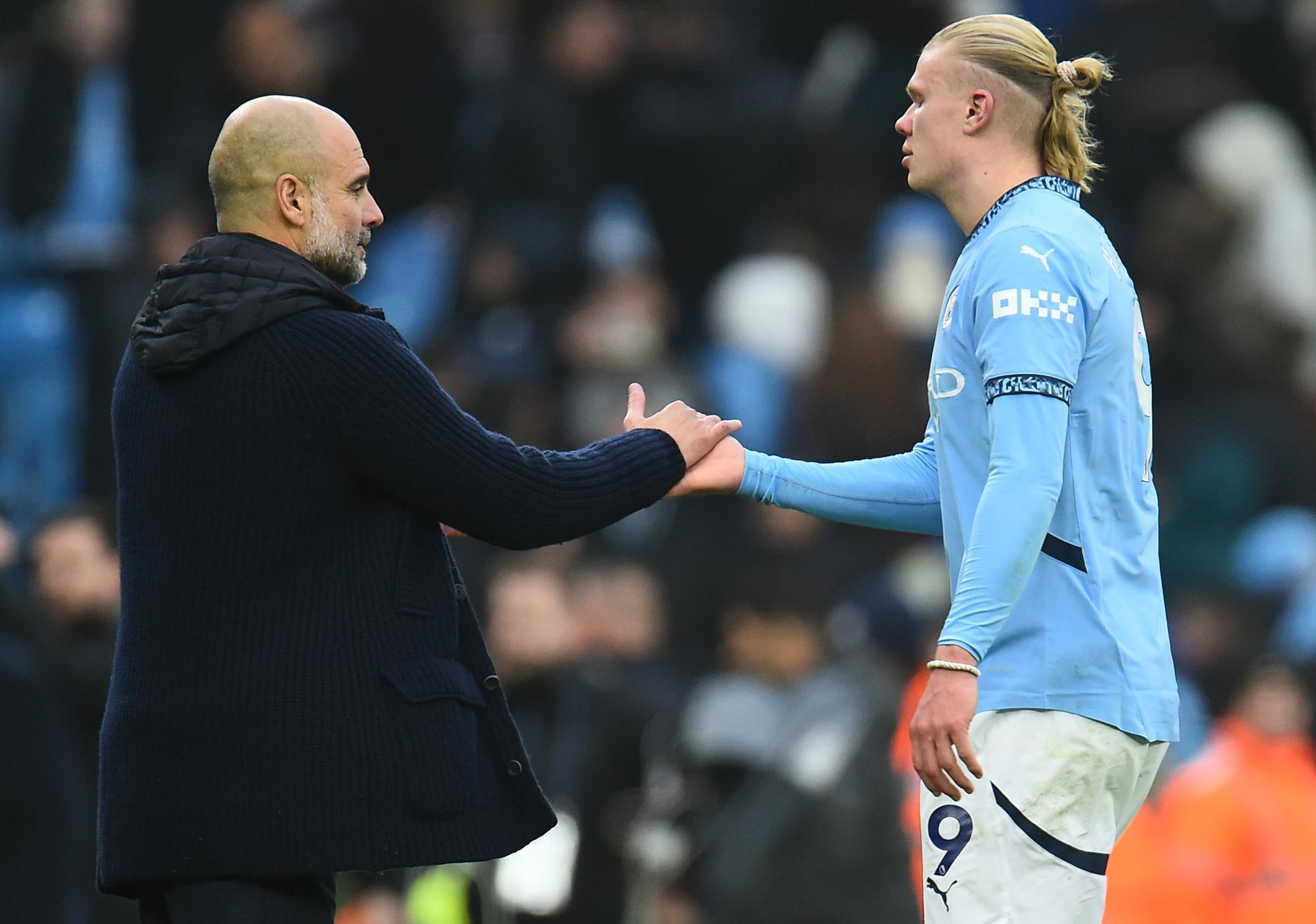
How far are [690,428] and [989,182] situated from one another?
0.86m

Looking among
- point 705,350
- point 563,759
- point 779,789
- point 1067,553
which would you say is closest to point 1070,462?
point 1067,553

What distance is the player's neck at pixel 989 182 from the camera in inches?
172

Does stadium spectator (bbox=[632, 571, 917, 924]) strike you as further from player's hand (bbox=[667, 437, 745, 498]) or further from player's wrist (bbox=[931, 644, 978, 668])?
player's wrist (bbox=[931, 644, 978, 668])

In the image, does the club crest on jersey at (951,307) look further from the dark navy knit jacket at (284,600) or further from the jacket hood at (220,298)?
the jacket hood at (220,298)

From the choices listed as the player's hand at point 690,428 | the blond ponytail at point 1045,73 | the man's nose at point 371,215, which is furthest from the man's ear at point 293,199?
the blond ponytail at point 1045,73

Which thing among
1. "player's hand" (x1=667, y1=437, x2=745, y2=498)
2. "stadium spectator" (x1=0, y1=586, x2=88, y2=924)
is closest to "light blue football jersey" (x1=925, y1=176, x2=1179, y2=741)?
"player's hand" (x1=667, y1=437, x2=745, y2=498)

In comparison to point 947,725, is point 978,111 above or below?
above

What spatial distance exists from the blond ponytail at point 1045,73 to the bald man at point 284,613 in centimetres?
127

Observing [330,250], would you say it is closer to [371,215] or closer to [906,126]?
[371,215]

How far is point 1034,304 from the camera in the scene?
4.08m

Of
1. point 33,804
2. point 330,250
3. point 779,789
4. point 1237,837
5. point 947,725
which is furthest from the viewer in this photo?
point 1237,837

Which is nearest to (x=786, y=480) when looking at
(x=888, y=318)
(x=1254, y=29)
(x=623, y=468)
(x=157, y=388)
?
(x=623, y=468)

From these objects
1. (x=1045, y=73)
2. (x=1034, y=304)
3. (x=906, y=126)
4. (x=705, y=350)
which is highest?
(x=705, y=350)

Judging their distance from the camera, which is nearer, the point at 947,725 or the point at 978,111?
the point at 947,725
